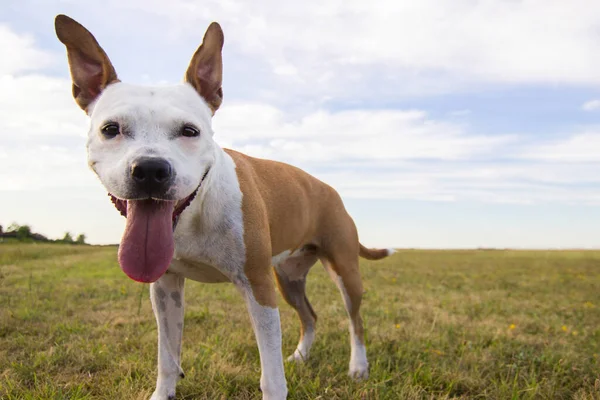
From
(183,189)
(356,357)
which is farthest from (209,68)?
(356,357)

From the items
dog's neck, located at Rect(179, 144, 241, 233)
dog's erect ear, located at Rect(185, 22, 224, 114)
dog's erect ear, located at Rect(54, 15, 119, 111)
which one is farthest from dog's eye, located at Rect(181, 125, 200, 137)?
dog's erect ear, located at Rect(54, 15, 119, 111)

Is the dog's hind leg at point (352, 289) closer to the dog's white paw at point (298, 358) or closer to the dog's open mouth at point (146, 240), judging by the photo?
the dog's white paw at point (298, 358)

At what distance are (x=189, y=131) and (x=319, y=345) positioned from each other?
11.2 ft

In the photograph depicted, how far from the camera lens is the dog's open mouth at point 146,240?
8.97 feet

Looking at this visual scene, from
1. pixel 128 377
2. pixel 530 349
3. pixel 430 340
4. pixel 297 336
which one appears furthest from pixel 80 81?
pixel 530 349

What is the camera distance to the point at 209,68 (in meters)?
3.32

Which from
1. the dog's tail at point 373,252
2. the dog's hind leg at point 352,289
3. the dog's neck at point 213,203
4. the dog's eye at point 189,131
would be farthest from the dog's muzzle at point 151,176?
the dog's tail at point 373,252

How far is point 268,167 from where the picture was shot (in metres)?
4.29

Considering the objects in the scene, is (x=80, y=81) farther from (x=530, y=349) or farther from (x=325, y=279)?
(x=325, y=279)

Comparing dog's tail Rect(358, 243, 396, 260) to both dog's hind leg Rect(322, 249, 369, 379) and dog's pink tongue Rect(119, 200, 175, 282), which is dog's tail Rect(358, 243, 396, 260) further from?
dog's pink tongue Rect(119, 200, 175, 282)

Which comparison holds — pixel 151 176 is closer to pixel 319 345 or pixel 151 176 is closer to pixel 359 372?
pixel 359 372

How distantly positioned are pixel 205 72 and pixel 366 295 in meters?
6.97

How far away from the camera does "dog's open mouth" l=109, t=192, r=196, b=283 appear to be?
2734 millimetres

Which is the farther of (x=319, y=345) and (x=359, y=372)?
(x=319, y=345)
